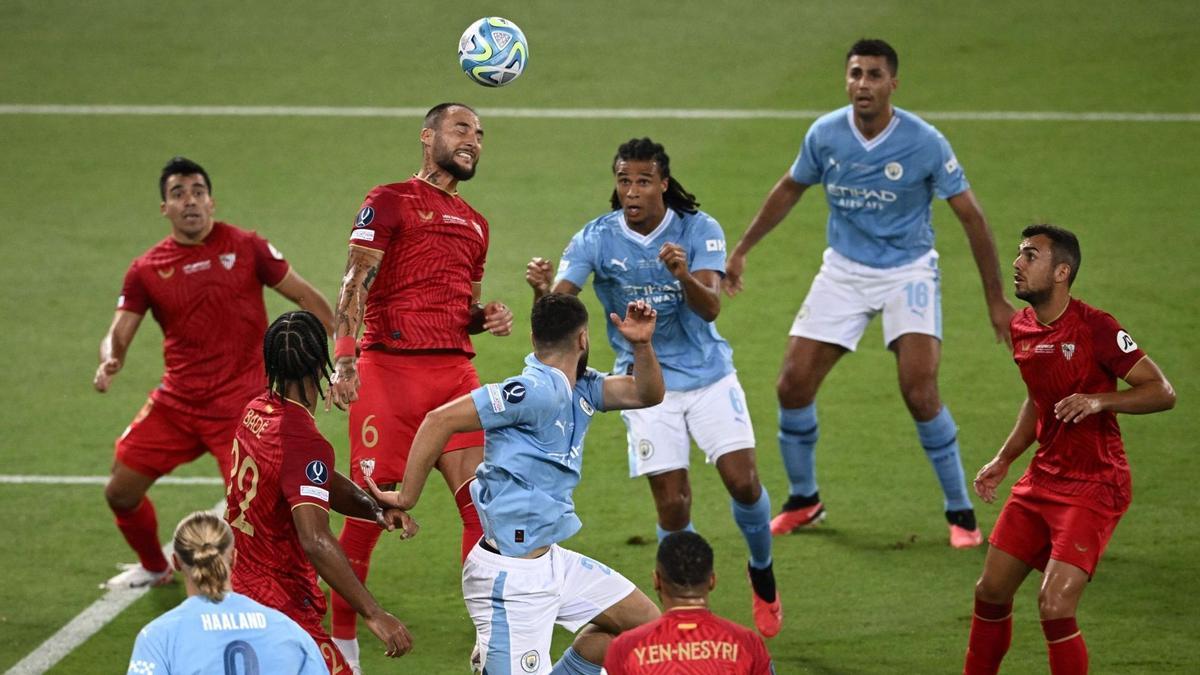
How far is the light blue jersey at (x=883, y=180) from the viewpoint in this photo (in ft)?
32.0

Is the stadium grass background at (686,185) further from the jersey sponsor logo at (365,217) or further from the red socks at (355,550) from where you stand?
the jersey sponsor logo at (365,217)

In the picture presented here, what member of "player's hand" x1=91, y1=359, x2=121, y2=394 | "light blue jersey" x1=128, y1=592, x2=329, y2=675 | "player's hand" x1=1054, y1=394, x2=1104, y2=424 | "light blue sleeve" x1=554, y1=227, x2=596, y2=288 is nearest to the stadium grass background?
"player's hand" x1=91, y1=359, x2=121, y2=394

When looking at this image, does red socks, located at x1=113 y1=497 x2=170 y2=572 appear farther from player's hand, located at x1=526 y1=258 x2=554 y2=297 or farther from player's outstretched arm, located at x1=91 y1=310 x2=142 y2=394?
player's hand, located at x1=526 y1=258 x2=554 y2=297

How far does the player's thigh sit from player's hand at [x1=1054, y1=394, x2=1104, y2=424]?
213 cm

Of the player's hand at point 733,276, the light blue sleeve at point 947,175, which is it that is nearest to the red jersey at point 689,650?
the player's hand at point 733,276

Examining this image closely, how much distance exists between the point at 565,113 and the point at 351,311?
10.6 meters

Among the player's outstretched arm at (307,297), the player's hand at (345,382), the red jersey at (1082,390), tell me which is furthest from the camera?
the player's outstretched arm at (307,297)

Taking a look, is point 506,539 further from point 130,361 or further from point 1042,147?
point 1042,147

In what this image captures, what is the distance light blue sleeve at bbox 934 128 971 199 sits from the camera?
9727 mm

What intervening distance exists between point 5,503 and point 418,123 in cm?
816

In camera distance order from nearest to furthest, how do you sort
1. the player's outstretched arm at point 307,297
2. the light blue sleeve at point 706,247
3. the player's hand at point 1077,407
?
the player's hand at point 1077,407 → the light blue sleeve at point 706,247 → the player's outstretched arm at point 307,297

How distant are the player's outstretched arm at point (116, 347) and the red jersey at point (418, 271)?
1587 millimetres

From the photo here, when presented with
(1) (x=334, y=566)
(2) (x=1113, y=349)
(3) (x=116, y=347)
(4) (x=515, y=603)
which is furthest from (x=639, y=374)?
(3) (x=116, y=347)

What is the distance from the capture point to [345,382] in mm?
7590
